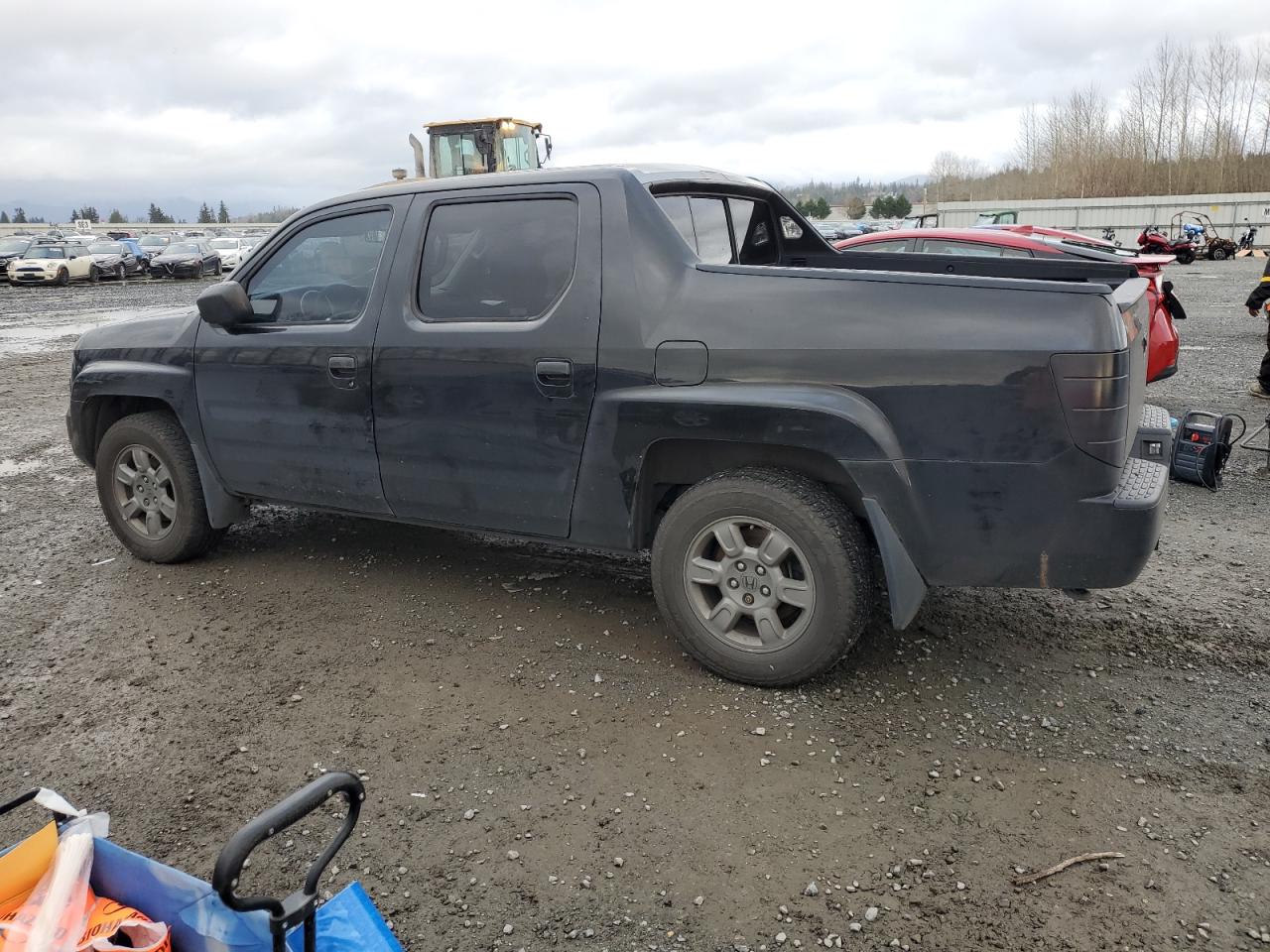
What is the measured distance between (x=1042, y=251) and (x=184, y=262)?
31924 mm

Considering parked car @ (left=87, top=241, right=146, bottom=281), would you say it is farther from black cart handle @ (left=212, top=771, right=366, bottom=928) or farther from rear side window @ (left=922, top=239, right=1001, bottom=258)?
black cart handle @ (left=212, top=771, right=366, bottom=928)

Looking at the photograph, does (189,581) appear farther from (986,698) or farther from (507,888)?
(986,698)

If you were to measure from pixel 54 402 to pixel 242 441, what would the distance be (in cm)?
723

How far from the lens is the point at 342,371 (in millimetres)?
4309

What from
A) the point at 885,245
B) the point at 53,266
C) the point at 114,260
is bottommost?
the point at 885,245

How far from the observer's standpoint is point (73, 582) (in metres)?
5.02

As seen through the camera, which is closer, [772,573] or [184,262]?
[772,573]

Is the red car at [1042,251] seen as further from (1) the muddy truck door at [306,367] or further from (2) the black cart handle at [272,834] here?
(2) the black cart handle at [272,834]

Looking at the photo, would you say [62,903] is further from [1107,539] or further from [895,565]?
[1107,539]

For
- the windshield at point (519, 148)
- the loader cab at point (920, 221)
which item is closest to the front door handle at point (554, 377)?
the loader cab at point (920, 221)

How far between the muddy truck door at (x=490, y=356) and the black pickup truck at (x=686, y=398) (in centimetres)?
1

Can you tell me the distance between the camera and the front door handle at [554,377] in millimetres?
3771

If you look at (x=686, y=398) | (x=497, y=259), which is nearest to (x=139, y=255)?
(x=497, y=259)

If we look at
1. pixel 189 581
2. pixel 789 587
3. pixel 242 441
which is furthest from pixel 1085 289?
pixel 189 581
